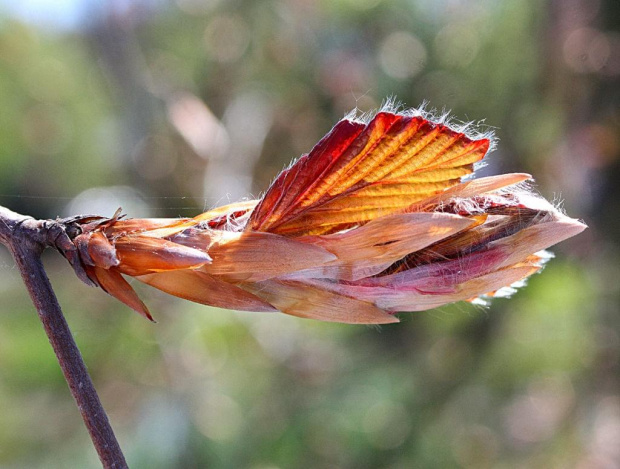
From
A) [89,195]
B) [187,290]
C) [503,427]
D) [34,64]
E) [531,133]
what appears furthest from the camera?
[34,64]

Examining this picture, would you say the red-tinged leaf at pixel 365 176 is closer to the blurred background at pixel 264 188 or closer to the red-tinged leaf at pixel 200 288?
the red-tinged leaf at pixel 200 288

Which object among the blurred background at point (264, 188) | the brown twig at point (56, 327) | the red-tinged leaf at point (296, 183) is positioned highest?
the blurred background at point (264, 188)

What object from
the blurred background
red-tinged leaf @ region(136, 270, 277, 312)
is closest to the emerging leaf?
red-tinged leaf @ region(136, 270, 277, 312)

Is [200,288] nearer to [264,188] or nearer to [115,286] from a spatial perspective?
[115,286]

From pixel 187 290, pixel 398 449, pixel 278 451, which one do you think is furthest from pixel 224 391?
pixel 187 290

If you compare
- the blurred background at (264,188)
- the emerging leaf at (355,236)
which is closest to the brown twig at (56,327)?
the emerging leaf at (355,236)

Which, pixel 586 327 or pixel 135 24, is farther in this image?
pixel 135 24

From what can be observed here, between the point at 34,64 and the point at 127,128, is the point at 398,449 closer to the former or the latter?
the point at 127,128
